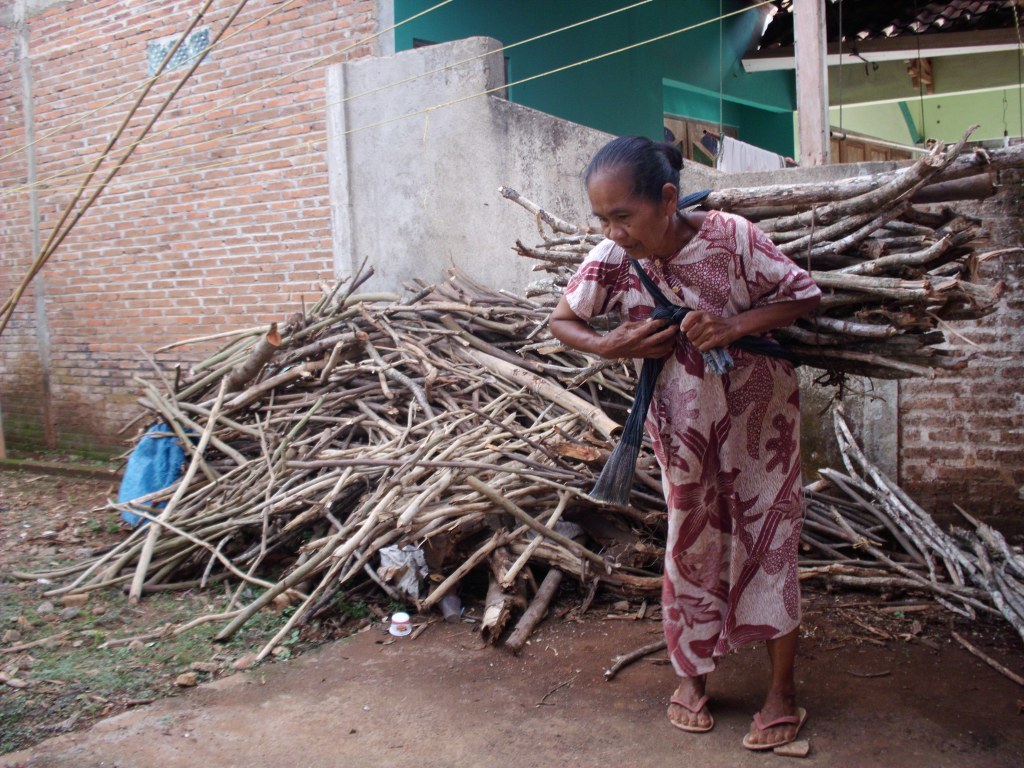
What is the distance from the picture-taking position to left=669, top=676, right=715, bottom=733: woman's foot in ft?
9.66

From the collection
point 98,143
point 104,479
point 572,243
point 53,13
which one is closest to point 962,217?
point 572,243

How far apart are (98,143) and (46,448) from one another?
3228 mm

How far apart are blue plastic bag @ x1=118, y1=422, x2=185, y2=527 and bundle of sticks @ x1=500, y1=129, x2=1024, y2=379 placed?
11.8 ft

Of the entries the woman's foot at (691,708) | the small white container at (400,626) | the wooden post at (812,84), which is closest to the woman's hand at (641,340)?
the woman's foot at (691,708)

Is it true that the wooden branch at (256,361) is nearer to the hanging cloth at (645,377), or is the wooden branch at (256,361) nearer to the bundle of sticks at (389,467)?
the bundle of sticks at (389,467)

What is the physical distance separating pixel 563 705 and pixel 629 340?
136 centimetres

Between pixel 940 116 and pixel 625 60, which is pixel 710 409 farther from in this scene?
pixel 940 116

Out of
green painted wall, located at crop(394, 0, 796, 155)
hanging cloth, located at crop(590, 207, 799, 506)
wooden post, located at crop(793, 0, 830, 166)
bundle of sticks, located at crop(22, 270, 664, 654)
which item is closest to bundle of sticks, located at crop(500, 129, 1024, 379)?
hanging cloth, located at crop(590, 207, 799, 506)

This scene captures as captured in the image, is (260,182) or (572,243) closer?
(572,243)

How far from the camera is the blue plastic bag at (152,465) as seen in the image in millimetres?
5230

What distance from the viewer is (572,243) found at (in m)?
3.99

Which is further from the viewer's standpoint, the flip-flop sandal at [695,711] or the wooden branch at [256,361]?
the wooden branch at [256,361]

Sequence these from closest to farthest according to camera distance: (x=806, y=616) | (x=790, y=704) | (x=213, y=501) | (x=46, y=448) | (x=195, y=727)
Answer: (x=790, y=704)
(x=195, y=727)
(x=806, y=616)
(x=213, y=501)
(x=46, y=448)

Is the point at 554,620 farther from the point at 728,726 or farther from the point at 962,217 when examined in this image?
the point at 962,217
